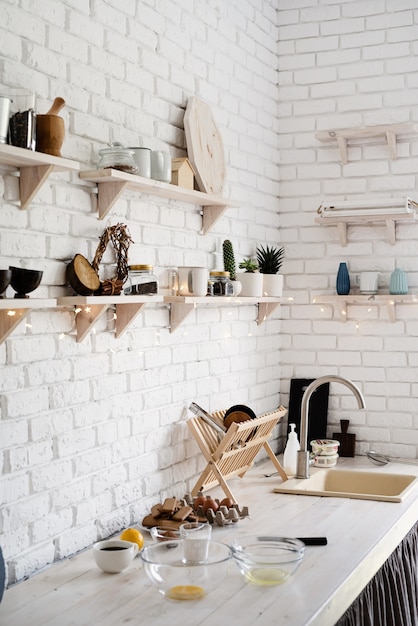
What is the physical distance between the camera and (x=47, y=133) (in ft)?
7.16

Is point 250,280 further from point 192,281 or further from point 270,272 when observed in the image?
point 192,281

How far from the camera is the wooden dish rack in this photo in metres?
3.00

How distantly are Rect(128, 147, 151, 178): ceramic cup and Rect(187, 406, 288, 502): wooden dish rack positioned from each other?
0.93 metres

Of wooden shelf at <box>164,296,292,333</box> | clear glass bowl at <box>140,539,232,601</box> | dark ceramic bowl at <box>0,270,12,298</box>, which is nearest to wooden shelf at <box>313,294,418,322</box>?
wooden shelf at <box>164,296,292,333</box>

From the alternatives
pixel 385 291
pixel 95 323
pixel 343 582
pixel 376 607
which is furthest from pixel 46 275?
pixel 385 291

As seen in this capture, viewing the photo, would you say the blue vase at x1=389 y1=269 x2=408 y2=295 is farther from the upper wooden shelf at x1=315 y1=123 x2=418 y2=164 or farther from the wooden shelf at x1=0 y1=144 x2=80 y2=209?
the wooden shelf at x1=0 y1=144 x2=80 y2=209

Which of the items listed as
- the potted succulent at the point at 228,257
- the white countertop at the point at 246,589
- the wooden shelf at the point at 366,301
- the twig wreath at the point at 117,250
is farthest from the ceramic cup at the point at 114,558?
the wooden shelf at the point at 366,301

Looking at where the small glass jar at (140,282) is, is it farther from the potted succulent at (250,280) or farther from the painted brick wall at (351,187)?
the painted brick wall at (351,187)

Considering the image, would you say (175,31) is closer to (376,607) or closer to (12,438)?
(12,438)

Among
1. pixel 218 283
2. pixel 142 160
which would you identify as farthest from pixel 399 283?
pixel 142 160

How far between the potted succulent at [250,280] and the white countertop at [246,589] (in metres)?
0.96

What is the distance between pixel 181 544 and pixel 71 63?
4.71 feet

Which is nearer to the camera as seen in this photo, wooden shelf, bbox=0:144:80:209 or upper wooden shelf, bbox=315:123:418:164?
wooden shelf, bbox=0:144:80:209

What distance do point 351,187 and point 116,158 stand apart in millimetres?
1759
